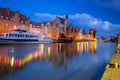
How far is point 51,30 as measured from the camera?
316 feet

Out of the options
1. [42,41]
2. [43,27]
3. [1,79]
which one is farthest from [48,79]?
[43,27]

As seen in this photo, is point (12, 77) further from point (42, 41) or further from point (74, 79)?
point (42, 41)

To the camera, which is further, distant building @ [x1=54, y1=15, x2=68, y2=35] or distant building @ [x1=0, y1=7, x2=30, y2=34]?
distant building @ [x1=54, y1=15, x2=68, y2=35]

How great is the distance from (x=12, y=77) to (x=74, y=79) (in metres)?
4.01

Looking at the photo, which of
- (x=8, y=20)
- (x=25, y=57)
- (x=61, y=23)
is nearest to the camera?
(x=25, y=57)

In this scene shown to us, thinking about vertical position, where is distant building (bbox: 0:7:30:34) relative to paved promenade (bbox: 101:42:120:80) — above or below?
above

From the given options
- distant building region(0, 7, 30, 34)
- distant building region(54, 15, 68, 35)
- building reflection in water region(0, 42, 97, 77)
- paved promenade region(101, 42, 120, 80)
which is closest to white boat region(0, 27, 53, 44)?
distant building region(0, 7, 30, 34)

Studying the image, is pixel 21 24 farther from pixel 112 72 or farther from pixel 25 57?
pixel 112 72

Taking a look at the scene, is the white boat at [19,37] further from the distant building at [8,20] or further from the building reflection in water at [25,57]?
the building reflection in water at [25,57]

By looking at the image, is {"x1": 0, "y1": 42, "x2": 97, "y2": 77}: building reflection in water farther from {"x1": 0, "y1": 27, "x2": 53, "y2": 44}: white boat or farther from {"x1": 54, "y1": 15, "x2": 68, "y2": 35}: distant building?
{"x1": 54, "y1": 15, "x2": 68, "y2": 35}: distant building

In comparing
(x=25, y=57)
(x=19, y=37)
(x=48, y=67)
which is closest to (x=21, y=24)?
Result: (x=19, y=37)

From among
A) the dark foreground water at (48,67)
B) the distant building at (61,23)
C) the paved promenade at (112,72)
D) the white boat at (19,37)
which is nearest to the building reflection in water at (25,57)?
the dark foreground water at (48,67)

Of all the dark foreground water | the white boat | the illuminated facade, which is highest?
the illuminated facade

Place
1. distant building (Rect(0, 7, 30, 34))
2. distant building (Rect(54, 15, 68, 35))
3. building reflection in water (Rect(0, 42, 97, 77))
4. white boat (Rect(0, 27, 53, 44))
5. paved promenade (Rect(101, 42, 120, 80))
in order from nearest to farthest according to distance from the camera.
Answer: paved promenade (Rect(101, 42, 120, 80)), building reflection in water (Rect(0, 42, 97, 77)), white boat (Rect(0, 27, 53, 44)), distant building (Rect(0, 7, 30, 34)), distant building (Rect(54, 15, 68, 35))
